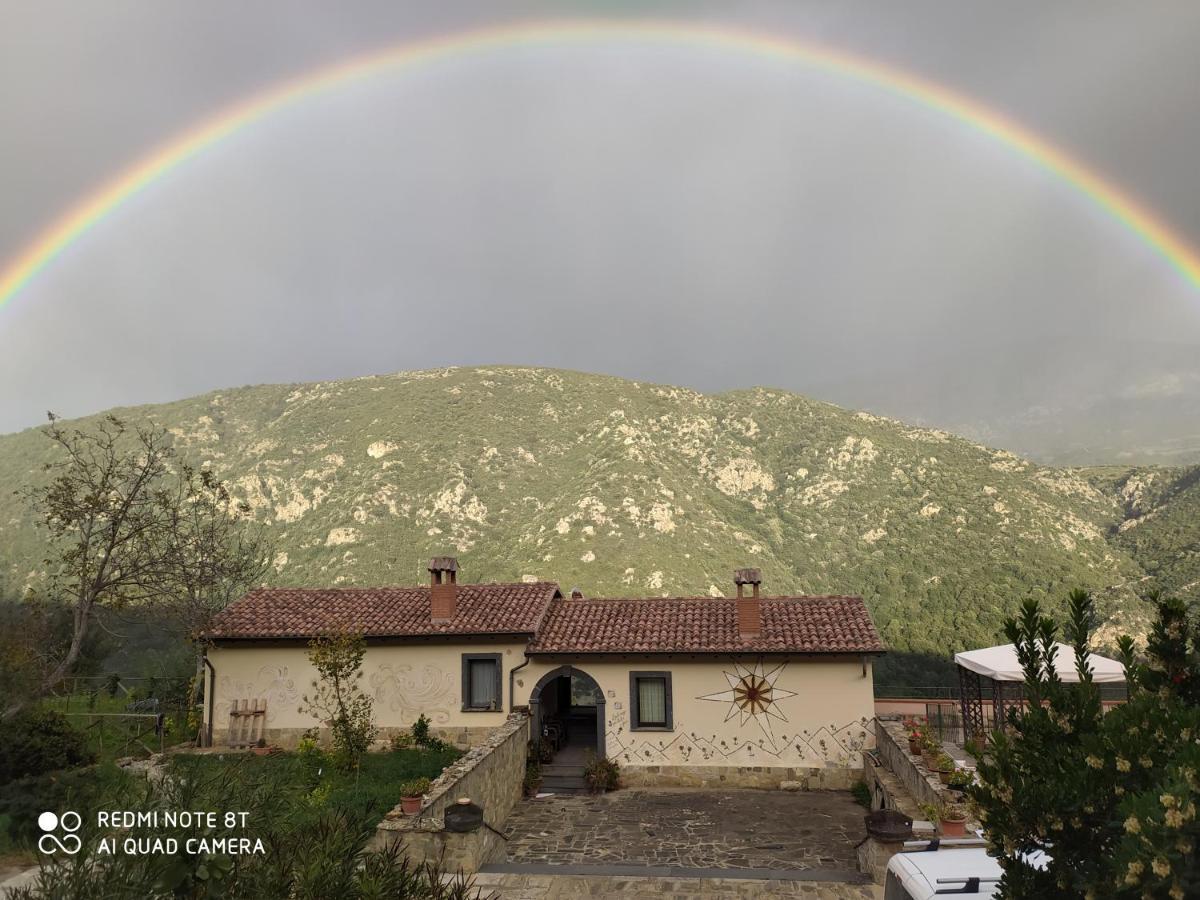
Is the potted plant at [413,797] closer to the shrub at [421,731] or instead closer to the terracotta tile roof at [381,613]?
the terracotta tile roof at [381,613]

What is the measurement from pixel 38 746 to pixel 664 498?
50.2 meters

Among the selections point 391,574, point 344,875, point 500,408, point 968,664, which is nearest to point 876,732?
point 968,664

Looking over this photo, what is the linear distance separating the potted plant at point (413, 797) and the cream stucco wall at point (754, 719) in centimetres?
704

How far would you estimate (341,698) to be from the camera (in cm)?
2064

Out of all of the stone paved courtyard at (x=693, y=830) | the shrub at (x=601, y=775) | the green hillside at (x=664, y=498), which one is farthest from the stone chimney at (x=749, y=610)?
the green hillside at (x=664, y=498)

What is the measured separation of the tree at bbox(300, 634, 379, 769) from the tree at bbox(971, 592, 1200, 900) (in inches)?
656

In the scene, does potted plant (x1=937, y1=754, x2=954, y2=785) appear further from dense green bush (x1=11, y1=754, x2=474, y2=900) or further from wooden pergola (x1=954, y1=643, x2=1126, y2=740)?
dense green bush (x1=11, y1=754, x2=474, y2=900)

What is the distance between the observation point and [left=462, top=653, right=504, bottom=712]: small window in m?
20.3

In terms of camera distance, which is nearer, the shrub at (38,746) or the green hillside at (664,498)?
the shrub at (38,746)

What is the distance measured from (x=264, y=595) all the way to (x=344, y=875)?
67.3 feet

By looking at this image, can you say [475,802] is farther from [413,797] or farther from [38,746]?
[38,746]

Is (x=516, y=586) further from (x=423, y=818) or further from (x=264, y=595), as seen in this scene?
(x=423, y=818)

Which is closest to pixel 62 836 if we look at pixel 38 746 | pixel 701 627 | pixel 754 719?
pixel 38 746

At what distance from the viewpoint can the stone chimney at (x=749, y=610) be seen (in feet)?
64.7
